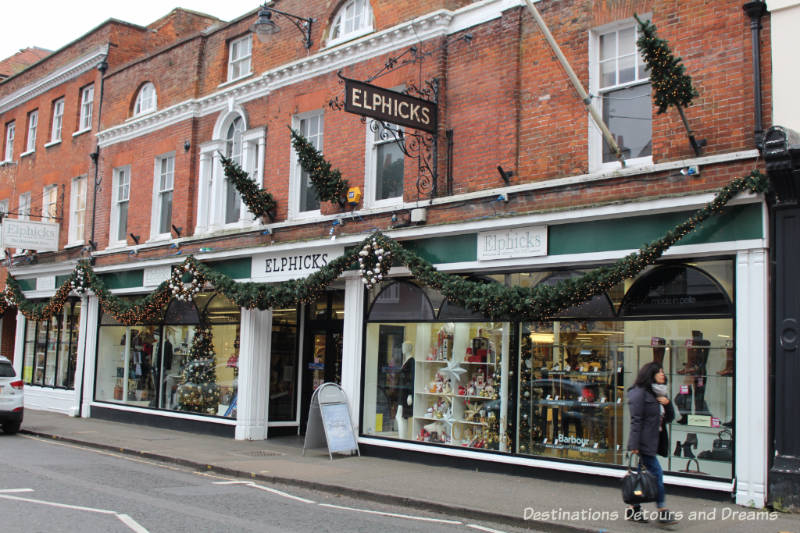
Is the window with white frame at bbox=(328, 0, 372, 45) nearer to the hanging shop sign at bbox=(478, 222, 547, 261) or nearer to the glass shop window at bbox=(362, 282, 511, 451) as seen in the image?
the glass shop window at bbox=(362, 282, 511, 451)

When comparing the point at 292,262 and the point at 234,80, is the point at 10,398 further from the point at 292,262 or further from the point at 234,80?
the point at 234,80

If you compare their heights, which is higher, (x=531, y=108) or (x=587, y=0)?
(x=587, y=0)

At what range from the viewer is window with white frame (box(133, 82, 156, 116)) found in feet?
67.3

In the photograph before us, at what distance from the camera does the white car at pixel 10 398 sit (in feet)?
53.8

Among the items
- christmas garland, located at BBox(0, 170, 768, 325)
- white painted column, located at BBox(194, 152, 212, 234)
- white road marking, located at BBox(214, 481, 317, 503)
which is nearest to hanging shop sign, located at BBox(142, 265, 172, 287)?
christmas garland, located at BBox(0, 170, 768, 325)

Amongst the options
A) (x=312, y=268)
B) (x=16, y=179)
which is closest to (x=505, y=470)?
(x=312, y=268)

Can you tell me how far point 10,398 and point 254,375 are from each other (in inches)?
213

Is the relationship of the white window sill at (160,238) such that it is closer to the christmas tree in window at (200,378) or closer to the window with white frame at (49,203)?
the christmas tree in window at (200,378)

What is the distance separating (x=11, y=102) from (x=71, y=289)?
9685 millimetres

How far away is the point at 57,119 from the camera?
24.7 metres

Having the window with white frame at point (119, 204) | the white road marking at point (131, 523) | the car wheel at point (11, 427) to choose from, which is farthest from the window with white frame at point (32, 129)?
the white road marking at point (131, 523)

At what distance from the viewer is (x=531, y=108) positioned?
39.1 feet

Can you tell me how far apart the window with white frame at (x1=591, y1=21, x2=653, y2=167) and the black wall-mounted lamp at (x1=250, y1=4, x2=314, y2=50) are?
→ 6.83 m

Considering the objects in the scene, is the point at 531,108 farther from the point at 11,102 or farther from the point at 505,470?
the point at 11,102
